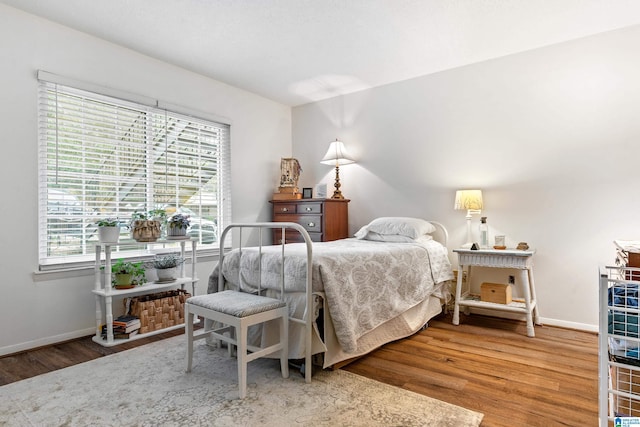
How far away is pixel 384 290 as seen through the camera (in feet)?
8.36

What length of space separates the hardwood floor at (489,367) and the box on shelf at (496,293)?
0.24 metres

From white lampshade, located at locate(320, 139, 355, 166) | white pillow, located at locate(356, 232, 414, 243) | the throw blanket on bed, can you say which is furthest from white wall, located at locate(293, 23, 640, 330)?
the throw blanket on bed

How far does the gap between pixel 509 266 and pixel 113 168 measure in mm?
3500

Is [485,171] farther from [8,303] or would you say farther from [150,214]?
[8,303]

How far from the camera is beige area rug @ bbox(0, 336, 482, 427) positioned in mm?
1706

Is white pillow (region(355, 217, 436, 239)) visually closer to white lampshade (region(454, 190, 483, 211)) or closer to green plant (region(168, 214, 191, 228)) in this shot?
white lampshade (region(454, 190, 483, 211))

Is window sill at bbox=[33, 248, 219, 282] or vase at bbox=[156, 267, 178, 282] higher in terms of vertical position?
window sill at bbox=[33, 248, 219, 282]

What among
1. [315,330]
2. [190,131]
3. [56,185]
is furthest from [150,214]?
[315,330]

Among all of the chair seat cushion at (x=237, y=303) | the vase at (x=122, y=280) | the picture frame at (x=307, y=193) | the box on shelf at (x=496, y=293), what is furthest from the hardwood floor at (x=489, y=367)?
the picture frame at (x=307, y=193)

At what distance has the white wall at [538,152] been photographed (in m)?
2.92

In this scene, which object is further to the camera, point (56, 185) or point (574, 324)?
point (574, 324)

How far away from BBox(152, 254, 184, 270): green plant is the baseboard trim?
2.30 feet

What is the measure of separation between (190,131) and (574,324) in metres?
4.03

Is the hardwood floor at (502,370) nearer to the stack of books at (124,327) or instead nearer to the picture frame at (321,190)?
the stack of books at (124,327)
